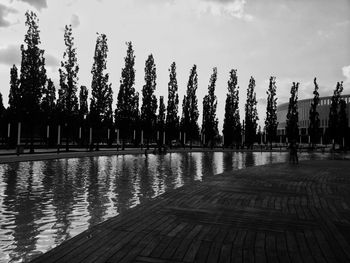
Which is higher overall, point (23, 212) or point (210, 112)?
point (210, 112)

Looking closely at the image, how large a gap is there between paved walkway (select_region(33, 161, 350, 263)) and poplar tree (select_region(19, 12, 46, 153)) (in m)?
29.4

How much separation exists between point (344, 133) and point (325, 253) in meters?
71.9

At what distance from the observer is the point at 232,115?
68.4m

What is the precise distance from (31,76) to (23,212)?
29.8 m

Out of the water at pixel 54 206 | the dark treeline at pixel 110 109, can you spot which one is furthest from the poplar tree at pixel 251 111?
the water at pixel 54 206

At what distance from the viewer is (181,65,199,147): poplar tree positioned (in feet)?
206

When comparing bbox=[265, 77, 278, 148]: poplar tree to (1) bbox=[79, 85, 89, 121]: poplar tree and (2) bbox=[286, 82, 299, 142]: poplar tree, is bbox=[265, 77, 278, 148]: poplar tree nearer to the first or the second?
(2) bbox=[286, 82, 299, 142]: poplar tree

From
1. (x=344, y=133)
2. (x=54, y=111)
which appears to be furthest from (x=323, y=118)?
(x=54, y=111)

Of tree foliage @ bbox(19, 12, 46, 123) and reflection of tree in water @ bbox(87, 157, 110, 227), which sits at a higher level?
tree foliage @ bbox(19, 12, 46, 123)

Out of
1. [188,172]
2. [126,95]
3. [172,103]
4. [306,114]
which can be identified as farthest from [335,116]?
[188,172]

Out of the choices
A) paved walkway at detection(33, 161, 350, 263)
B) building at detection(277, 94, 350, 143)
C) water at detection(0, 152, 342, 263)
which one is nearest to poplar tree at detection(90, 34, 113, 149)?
water at detection(0, 152, 342, 263)

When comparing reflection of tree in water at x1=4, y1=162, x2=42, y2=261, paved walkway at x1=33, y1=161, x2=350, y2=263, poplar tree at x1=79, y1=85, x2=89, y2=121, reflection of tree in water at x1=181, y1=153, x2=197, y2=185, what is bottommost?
reflection of tree in water at x1=4, y1=162, x2=42, y2=261

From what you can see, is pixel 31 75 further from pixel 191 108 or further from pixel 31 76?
pixel 191 108

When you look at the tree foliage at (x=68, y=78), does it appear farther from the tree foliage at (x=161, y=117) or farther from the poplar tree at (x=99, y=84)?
the tree foliage at (x=161, y=117)
